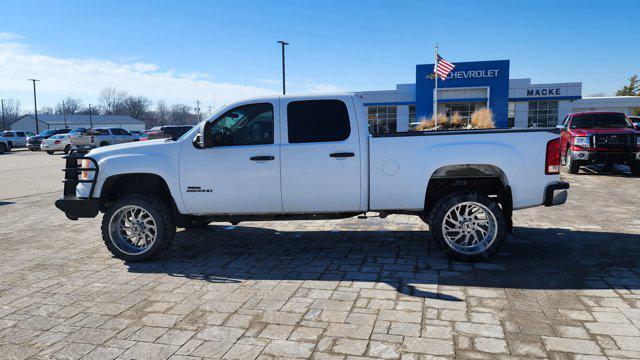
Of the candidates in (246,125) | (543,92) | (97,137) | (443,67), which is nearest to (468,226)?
(246,125)

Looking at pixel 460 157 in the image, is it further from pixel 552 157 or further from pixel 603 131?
pixel 603 131

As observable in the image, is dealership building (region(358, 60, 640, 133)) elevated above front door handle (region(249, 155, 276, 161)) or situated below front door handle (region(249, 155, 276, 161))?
above

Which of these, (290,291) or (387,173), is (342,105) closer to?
(387,173)

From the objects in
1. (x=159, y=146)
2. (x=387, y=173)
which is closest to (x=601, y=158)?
(x=387, y=173)

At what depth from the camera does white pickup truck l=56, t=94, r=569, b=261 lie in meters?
5.22

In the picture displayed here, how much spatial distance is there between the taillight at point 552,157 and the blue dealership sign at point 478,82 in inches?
1575

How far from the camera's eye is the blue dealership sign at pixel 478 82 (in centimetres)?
4297

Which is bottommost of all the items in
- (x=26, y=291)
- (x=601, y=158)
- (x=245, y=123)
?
(x=26, y=291)

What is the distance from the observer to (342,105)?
5520 mm

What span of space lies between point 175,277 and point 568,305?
4.01 m

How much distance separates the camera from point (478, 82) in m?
43.6

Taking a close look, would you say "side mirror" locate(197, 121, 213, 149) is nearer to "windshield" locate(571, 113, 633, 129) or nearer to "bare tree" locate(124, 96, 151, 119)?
"windshield" locate(571, 113, 633, 129)

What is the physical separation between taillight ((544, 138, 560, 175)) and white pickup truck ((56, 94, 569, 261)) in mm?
11

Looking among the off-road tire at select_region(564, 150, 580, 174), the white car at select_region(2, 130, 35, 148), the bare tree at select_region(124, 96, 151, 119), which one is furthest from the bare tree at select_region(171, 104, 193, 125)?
the off-road tire at select_region(564, 150, 580, 174)
